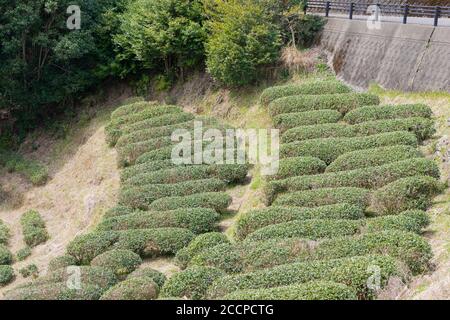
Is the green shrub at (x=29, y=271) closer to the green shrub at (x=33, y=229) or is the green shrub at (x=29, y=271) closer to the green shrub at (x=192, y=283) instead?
the green shrub at (x=33, y=229)

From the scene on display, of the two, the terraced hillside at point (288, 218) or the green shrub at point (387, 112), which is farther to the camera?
the green shrub at point (387, 112)

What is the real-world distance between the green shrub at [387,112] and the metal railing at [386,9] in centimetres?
426

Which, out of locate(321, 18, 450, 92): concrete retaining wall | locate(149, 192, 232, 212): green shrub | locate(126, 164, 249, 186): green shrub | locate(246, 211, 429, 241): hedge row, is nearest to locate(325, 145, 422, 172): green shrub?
locate(246, 211, 429, 241): hedge row

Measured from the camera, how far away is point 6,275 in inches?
809

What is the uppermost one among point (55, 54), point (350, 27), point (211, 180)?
point (350, 27)

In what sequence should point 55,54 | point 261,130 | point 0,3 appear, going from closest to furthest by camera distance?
point 261,130
point 0,3
point 55,54

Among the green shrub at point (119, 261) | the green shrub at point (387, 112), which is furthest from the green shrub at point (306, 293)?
the green shrub at point (387, 112)

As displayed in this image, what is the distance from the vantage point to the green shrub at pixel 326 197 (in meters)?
17.2

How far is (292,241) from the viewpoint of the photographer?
15.2 meters

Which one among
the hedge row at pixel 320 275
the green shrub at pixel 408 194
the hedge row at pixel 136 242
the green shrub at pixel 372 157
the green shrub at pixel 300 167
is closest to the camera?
the hedge row at pixel 320 275

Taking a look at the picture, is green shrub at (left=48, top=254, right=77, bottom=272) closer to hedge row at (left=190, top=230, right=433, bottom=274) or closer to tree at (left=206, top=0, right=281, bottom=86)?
hedge row at (left=190, top=230, right=433, bottom=274)

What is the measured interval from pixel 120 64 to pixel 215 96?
683 centimetres
